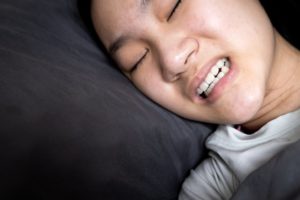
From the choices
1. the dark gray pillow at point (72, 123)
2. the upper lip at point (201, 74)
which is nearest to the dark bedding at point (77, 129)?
the dark gray pillow at point (72, 123)

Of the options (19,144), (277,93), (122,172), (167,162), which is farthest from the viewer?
(277,93)

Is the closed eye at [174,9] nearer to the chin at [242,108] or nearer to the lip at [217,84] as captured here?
the lip at [217,84]

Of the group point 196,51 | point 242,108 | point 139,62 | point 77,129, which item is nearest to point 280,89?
point 242,108

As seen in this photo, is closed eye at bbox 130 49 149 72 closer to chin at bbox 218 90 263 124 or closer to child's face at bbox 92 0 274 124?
child's face at bbox 92 0 274 124

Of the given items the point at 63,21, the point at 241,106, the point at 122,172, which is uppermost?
the point at 241,106

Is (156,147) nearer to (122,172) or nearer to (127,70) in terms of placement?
(122,172)

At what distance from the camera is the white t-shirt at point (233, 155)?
94 centimetres

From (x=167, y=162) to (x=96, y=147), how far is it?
0.22m

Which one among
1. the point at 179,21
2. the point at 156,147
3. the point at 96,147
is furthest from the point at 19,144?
the point at 179,21

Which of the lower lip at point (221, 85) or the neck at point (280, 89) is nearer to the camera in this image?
the lower lip at point (221, 85)

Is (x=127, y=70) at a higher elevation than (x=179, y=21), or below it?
below

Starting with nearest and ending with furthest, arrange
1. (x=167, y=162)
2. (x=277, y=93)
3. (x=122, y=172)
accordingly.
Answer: (x=122, y=172), (x=167, y=162), (x=277, y=93)

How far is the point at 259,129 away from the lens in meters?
1.01

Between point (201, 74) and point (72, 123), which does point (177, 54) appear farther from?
point (72, 123)
